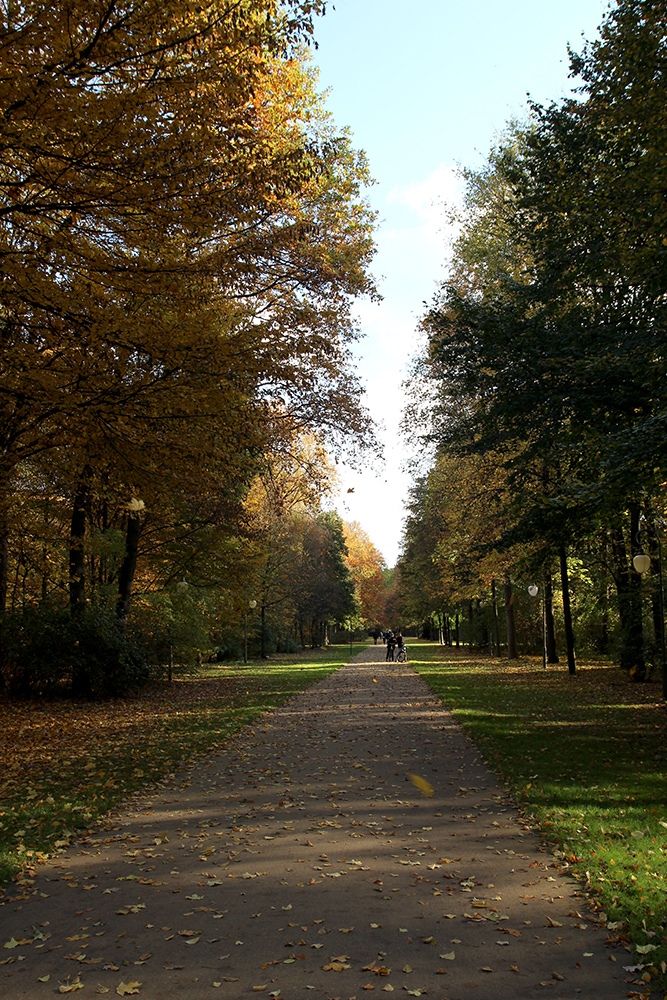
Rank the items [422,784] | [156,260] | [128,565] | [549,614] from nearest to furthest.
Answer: [422,784], [156,260], [128,565], [549,614]

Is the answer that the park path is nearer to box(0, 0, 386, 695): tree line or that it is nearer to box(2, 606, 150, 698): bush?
box(0, 0, 386, 695): tree line

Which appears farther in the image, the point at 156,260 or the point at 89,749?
the point at 89,749

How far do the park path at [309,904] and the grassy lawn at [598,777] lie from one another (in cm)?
24

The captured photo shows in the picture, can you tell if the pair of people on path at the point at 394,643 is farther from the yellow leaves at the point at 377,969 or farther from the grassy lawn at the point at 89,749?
the yellow leaves at the point at 377,969

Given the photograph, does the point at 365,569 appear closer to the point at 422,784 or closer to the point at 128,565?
the point at 128,565

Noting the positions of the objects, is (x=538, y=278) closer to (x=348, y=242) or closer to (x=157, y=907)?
(x=348, y=242)

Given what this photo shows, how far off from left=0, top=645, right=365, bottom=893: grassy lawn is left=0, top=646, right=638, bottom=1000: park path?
46cm

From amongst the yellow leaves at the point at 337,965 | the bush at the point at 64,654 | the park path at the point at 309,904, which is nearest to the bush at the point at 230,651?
the bush at the point at 64,654

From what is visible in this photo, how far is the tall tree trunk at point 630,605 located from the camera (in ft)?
60.4

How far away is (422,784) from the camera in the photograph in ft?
27.8

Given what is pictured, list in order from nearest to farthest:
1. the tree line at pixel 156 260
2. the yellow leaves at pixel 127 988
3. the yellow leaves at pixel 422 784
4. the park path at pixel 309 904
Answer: the yellow leaves at pixel 127 988
the park path at pixel 309 904
the tree line at pixel 156 260
the yellow leaves at pixel 422 784

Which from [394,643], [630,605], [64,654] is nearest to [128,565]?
[64,654]

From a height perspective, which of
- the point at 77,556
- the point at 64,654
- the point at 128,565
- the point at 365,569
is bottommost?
the point at 64,654

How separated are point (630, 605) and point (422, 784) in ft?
39.7
